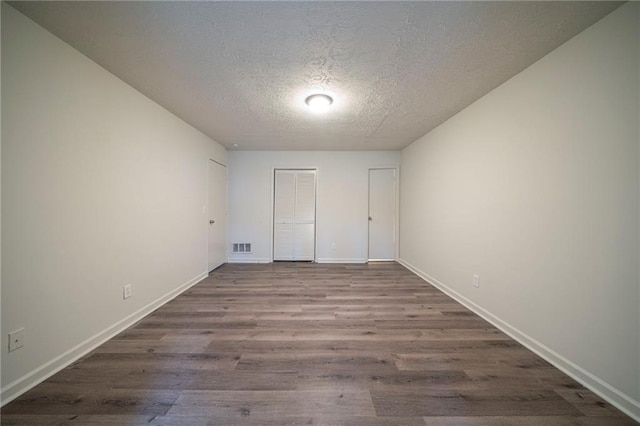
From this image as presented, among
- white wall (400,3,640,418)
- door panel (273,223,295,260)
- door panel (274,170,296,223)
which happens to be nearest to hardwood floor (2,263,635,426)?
white wall (400,3,640,418)

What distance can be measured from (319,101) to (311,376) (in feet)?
8.10

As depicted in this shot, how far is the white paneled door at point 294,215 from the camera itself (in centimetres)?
490

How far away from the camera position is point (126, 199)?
2197 millimetres

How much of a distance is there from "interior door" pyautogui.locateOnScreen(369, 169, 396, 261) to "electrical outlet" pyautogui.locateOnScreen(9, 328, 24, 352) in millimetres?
4666

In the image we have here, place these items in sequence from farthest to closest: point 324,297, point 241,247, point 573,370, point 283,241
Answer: point 283,241, point 241,247, point 324,297, point 573,370

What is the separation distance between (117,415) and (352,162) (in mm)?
4619

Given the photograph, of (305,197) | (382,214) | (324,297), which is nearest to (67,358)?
(324,297)

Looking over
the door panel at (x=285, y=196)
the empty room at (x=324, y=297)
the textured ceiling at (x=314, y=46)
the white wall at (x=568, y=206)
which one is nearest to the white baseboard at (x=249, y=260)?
the door panel at (x=285, y=196)

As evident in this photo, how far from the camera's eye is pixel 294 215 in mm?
4953

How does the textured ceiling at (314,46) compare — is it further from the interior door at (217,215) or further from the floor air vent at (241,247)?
the floor air vent at (241,247)

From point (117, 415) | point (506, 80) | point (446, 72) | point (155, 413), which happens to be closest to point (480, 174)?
point (506, 80)

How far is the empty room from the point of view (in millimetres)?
1328

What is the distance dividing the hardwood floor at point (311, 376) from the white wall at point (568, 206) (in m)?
0.27

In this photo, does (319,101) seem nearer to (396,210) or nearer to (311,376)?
(311,376)
